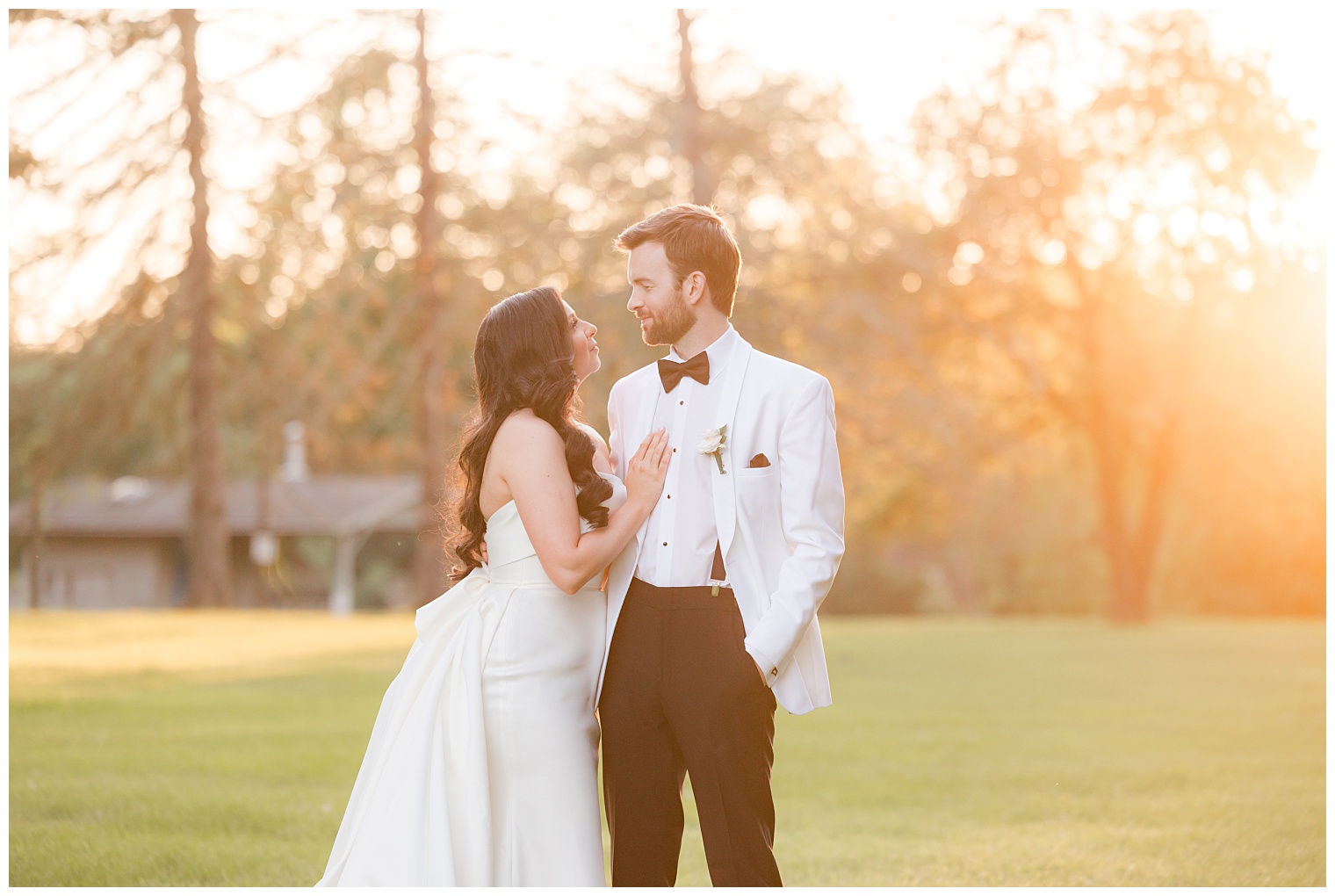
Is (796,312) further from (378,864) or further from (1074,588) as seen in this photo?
(1074,588)

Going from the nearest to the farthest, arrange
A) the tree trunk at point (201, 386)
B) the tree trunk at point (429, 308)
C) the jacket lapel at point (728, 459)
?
1. the jacket lapel at point (728, 459)
2. the tree trunk at point (429, 308)
3. the tree trunk at point (201, 386)

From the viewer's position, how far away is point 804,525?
3395mm

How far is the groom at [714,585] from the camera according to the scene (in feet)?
11.2

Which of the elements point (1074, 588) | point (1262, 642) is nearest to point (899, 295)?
point (1262, 642)

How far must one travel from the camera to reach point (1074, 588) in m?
34.9

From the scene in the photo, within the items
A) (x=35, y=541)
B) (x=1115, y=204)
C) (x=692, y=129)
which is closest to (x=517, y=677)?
(x=692, y=129)

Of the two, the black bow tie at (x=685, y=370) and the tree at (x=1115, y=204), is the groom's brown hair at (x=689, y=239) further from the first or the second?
the tree at (x=1115, y=204)

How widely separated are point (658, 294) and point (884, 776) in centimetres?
550

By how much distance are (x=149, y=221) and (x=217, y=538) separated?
5033 mm

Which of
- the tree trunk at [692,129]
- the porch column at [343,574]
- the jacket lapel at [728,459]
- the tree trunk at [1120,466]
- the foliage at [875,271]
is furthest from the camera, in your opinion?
the porch column at [343,574]

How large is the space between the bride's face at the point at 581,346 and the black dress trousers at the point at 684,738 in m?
0.67

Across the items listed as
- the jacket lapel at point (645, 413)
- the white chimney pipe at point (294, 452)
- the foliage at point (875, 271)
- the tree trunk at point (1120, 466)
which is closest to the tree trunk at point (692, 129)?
→ the foliage at point (875, 271)

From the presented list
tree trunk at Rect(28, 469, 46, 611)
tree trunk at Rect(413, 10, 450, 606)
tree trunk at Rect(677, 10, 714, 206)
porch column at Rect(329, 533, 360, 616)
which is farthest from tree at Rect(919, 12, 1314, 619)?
porch column at Rect(329, 533, 360, 616)

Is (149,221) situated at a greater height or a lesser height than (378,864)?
greater
